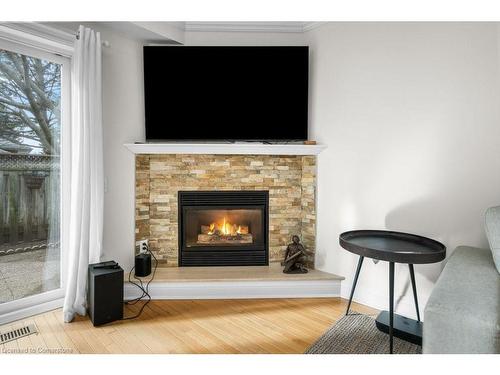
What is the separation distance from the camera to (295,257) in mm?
2791

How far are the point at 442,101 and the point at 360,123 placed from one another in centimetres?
60

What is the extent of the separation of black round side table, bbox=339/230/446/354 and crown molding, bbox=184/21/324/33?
76.3 inches

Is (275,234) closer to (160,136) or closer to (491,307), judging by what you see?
(160,136)

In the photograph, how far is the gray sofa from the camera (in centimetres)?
115

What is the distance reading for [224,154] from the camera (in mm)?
2920

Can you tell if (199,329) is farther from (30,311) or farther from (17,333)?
(30,311)

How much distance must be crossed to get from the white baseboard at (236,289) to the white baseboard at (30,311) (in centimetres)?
52

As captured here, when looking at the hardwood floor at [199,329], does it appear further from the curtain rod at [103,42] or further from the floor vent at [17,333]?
the curtain rod at [103,42]

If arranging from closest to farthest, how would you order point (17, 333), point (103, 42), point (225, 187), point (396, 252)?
1. point (396, 252)
2. point (17, 333)
3. point (103, 42)
4. point (225, 187)

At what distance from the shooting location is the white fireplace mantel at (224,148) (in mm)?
2740

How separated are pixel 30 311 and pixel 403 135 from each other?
A: 3.11 meters

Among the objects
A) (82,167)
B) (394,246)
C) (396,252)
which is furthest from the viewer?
(82,167)

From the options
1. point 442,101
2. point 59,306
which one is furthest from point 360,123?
point 59,306

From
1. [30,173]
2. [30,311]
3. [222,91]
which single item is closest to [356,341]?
[222,91]
